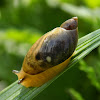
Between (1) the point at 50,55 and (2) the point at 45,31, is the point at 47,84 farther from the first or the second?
(2) the point at 45,31

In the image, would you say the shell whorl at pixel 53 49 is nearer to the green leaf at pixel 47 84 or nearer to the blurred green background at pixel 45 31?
the green leaf at pixel 47 84

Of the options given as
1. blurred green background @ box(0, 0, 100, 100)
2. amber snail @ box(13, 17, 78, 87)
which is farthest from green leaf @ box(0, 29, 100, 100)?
blurred green background @ box(0, 0, 100, 100)

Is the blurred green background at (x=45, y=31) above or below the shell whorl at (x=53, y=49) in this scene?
below

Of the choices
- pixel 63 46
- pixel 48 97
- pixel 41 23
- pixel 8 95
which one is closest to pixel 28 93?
pixel 8 95

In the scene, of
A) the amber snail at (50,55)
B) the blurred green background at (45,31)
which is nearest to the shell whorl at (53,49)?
the amber snail at (50,55)

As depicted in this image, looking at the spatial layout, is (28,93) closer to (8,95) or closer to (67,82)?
(8,95)

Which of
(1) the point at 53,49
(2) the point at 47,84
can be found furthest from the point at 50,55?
(2) the point at 47,84
